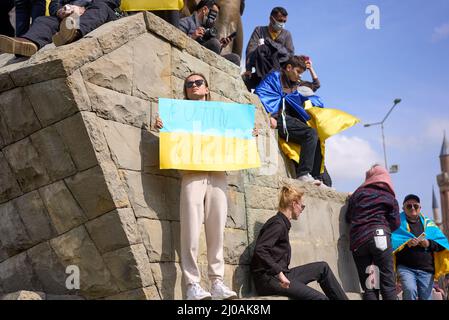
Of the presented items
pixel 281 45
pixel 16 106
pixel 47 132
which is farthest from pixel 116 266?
pixel 281 45

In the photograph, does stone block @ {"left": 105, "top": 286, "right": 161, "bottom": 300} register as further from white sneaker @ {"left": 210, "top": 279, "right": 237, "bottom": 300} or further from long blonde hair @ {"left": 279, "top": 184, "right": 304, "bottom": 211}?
long blonde hair @ {"left": 279, "top": 184, "right": 304, "bottom": 211}

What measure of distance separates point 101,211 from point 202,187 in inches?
34.2

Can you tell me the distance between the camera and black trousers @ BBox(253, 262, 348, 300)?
616 cm

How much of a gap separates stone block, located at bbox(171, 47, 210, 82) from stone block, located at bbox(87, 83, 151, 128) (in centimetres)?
60

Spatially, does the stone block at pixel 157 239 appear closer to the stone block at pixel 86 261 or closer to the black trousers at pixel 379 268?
the stone block at pixel 86 261

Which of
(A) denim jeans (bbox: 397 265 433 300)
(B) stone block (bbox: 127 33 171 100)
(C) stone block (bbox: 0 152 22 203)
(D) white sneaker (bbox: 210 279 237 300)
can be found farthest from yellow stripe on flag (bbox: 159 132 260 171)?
(A) denim jeans (bbox: 397 265 433 300)

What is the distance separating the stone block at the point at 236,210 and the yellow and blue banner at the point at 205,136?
2.09 ft

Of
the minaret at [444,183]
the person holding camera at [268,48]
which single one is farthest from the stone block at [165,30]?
the minaret at [444,183]

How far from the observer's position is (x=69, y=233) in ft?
18.5

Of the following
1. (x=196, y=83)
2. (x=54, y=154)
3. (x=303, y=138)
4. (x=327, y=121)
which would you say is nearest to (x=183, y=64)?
(x=196, y=83)

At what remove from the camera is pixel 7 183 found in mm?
5875

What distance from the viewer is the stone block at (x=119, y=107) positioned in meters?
5.75

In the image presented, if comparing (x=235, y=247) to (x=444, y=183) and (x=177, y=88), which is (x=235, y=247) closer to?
(x=177, y=88)

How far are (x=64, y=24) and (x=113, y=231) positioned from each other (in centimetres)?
194
